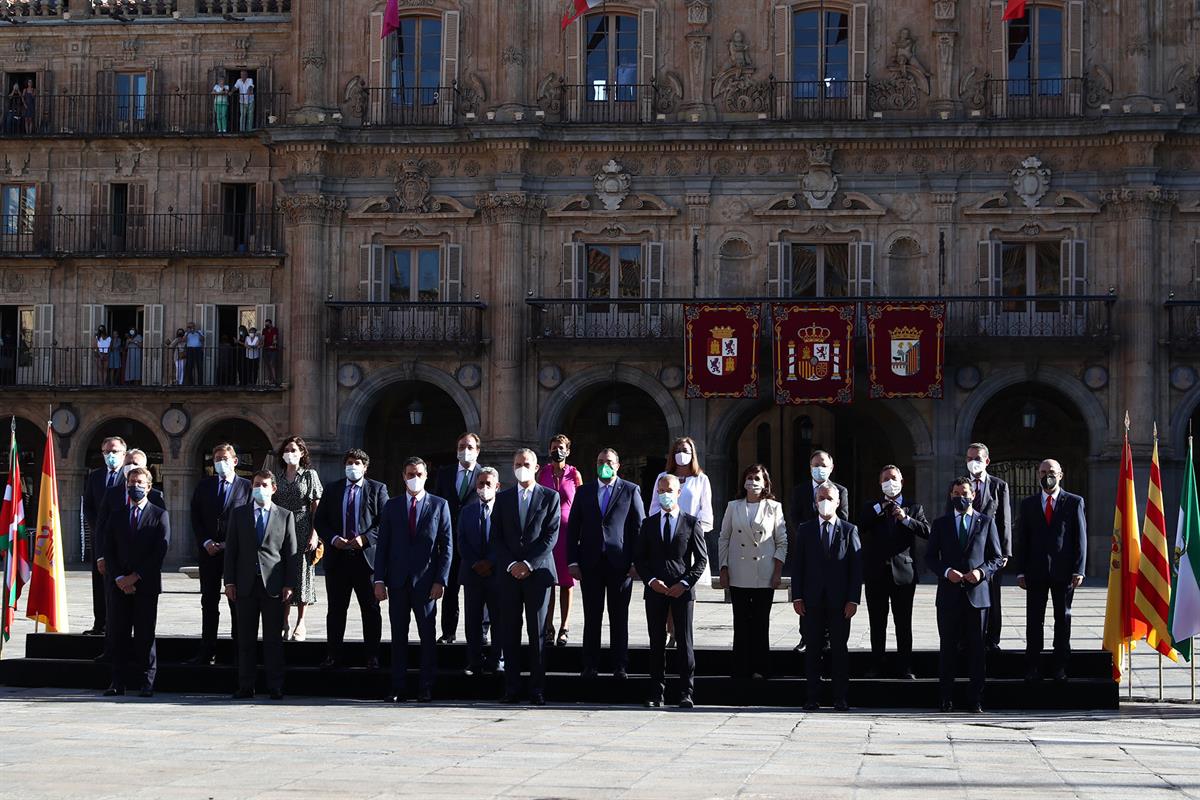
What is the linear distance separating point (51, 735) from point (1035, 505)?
871 centimetres

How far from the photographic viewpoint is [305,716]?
49.0ft

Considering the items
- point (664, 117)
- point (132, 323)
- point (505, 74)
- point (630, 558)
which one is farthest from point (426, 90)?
point (630, 558)

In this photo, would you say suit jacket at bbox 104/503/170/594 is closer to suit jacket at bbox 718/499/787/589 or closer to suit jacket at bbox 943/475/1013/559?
suit jacket at bbox 718/499/787/589

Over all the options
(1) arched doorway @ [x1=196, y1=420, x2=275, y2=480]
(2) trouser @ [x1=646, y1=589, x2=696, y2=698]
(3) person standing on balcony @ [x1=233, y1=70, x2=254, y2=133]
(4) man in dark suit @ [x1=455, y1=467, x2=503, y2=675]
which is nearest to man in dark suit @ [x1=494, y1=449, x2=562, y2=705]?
(4) man in dark suit @ [x1=455, y1=467, x2=503, y2=675]

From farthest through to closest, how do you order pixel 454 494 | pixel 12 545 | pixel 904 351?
1. pixel 904 351
2. pixel 12 545
3. pixel 454 494

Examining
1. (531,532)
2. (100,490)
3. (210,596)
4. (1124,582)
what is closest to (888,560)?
(1124,582)

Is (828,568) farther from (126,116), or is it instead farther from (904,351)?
(126,116)

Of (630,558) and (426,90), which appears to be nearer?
(630,558)

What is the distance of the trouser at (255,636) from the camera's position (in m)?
16.2

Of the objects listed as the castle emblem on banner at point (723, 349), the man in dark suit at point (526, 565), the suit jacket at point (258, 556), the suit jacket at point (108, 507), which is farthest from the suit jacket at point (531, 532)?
the castle emblem on banner at point (723, 349)

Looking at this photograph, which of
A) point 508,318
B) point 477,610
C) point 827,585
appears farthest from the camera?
point 508,318

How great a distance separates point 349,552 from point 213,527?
55.5 inches

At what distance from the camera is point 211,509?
17609 millimetres

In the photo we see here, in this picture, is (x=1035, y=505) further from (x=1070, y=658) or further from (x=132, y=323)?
(x=132, y=323)
